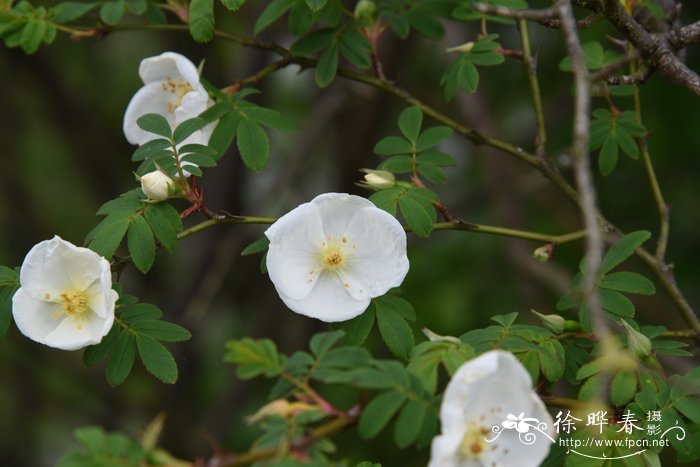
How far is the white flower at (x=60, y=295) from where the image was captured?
5.84 feet

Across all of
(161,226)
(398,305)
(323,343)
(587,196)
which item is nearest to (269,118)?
(161,226)

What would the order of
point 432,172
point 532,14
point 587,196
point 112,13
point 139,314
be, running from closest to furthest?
point 587,196
point 532,14
point 139,314
point 432,172
point 112,13

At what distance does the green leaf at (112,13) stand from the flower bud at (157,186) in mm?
773

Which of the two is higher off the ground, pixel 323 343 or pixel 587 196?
pixel 587 196

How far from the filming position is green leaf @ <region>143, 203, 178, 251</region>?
1803mm

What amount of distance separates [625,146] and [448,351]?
990 mm

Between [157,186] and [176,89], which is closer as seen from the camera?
[157,186]

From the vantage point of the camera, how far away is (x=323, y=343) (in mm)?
1499

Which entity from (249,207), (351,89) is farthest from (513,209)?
(249,207)

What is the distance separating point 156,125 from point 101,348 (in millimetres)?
486

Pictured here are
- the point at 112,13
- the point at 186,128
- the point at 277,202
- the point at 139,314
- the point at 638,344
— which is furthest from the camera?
the point at 277,202

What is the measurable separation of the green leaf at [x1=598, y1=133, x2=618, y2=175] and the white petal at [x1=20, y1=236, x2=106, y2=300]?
4.04 ft

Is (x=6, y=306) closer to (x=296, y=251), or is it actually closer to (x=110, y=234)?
(x=110, y=234)

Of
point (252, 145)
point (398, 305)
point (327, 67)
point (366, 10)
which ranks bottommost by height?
point (398, 305)
